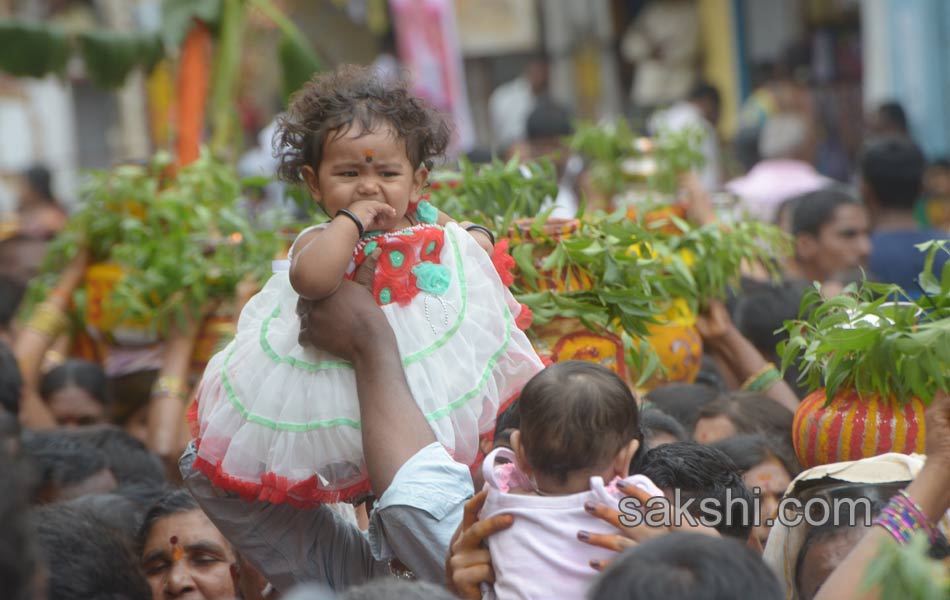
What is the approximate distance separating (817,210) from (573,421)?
4.29m

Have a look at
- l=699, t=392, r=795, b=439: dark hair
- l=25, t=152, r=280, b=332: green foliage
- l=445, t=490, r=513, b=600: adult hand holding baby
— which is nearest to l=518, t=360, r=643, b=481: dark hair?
l=445, t=490, r=513, b=600: adult hand holding baby

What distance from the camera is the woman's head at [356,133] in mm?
3180

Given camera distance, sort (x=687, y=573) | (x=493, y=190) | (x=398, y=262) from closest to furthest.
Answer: (x=687, y=573), (x=398, y=262), (x=493, y=190)

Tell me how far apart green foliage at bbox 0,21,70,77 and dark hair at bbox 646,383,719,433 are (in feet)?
20.8

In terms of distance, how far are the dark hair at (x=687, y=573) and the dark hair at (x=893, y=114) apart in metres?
8.67

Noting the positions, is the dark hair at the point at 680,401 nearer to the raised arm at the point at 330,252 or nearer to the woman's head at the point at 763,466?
the woman's head at the point at 763,466

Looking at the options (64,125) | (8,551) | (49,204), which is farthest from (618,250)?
(64,125)

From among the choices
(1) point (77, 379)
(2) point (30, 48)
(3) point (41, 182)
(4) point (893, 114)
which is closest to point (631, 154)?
(1) point (77, 379)

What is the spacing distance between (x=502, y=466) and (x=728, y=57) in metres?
12.1

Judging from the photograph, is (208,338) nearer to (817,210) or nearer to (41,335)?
(41,335)

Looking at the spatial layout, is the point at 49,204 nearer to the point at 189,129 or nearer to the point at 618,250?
the point at 189,129

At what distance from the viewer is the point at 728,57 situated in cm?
1443

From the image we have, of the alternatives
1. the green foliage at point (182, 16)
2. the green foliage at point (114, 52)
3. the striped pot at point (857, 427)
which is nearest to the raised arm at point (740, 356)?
the striped pot at point (857, 427)

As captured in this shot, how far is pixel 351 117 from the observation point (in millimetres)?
3193
